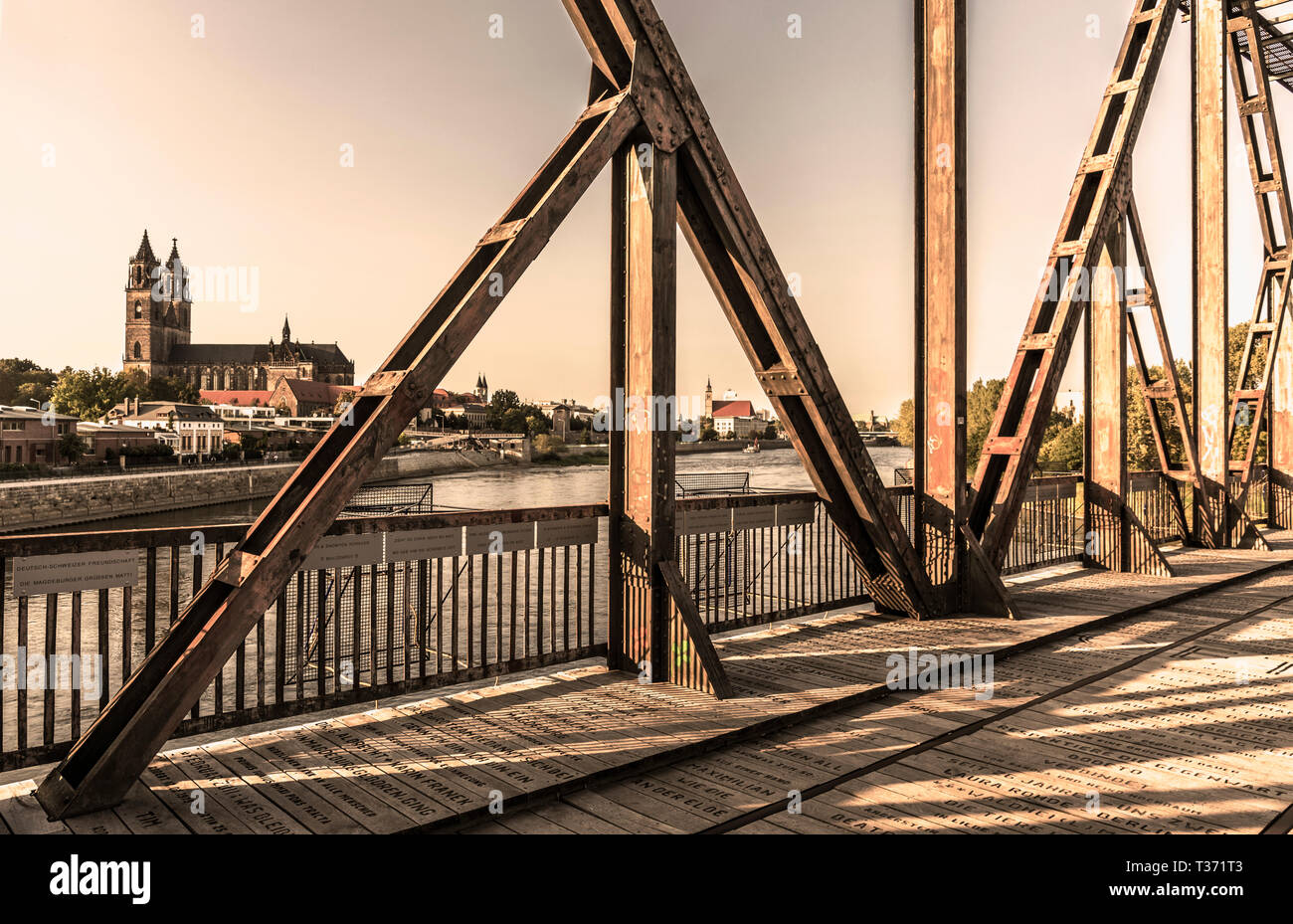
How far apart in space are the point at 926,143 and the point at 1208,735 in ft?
18.1

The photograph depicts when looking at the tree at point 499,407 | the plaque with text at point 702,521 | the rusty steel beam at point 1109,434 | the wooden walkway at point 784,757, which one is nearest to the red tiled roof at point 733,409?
the tree at point 499,407

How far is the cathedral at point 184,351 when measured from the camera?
115 m

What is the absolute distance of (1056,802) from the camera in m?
3.55

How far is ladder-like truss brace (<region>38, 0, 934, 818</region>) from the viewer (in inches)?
139

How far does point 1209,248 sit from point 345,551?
14.5 metres

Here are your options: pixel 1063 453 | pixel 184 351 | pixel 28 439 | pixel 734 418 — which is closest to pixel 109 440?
pixel 28 439

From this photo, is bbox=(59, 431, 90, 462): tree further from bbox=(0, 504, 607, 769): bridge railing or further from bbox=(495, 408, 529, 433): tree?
bbox=(0, 504, 607, 769): bridge railing

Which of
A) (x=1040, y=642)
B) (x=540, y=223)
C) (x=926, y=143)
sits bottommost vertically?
(x=1040, y=642)

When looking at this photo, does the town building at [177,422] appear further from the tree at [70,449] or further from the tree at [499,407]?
the tree at [499,407]

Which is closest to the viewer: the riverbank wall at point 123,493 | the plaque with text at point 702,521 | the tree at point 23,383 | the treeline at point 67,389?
the plaque with text at point 702,521

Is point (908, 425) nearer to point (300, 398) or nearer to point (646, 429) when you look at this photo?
point (646, 429)

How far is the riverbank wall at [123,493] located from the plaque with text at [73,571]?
32.9 metres
